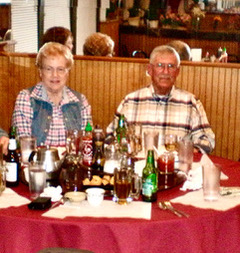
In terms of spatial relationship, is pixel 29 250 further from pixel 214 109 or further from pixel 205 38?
pixel 205 38

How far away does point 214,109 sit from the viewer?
4.95m

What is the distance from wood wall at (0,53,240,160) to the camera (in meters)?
4.92

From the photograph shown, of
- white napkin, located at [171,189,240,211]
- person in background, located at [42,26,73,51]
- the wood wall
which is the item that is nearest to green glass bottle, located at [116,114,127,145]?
white napkin, located at [171,189,240,211]

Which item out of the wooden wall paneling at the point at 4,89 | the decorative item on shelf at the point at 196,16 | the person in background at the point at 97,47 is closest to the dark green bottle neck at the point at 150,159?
the person in background at the point at 97,47

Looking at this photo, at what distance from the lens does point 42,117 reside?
144 inches

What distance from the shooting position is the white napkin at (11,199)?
2330 millimetres

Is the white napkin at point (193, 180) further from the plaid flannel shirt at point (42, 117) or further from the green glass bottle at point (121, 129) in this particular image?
the plaid flannel shirt at point (42, 117)

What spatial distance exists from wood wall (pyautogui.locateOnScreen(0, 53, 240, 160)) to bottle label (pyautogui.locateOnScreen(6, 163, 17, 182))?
8.60ft

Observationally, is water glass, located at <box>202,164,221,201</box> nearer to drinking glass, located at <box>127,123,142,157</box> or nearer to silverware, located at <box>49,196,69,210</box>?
silverware, located at <box>49,196,69,210</box>

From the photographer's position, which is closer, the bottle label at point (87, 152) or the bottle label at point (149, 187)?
the bottle label at point (149, 187)

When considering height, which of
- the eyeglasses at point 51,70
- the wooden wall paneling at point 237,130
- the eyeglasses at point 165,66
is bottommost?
the wooden wall paneling at point 237,130

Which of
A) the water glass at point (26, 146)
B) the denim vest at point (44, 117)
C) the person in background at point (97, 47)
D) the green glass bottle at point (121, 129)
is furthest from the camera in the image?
the person in background at point (97, 47)

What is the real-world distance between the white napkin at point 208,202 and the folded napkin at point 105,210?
7.0 inches

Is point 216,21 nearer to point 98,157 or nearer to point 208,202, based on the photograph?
point 98,157
